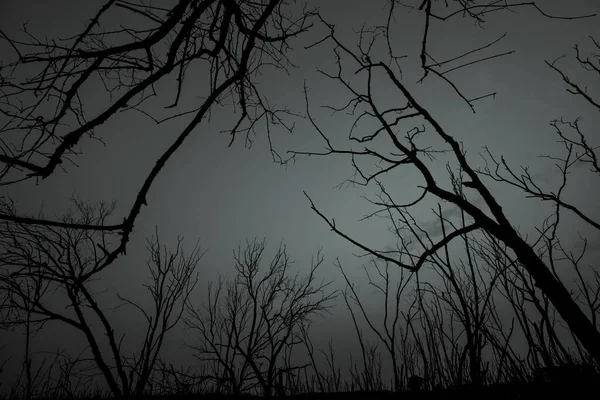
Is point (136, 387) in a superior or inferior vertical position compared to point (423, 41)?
inferior

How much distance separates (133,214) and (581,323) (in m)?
1.66

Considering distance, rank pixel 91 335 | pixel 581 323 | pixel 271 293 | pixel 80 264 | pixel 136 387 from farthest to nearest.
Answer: pixel 271 293 → pixel 80 264 → pixel 91 335 → pixel 136 387 → pixel 581 323

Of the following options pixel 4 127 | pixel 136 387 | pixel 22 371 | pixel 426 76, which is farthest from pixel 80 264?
pixel 426 76

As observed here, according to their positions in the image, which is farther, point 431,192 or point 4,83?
point 431,192

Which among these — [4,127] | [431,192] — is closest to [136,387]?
[4,127]

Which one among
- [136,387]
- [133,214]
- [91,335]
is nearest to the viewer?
[133,214]

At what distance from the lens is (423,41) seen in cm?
181

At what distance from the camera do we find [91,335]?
8172 millimetres

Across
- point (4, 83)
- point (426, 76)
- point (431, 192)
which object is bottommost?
point (431, 192)

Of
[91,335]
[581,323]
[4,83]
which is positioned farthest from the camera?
[91,335]

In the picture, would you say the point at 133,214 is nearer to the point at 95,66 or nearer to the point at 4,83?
the point at 95,66

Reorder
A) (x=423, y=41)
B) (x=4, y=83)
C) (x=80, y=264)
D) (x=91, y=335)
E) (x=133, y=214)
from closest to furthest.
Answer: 1. (x=133, y=214)
2. (x=4, y=83)
3. (x=423, y=41)
4. (x=91, y=335)
5. (x=80, y=264)

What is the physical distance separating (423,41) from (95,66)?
1850mm

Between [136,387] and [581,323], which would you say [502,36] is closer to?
[581,323]
